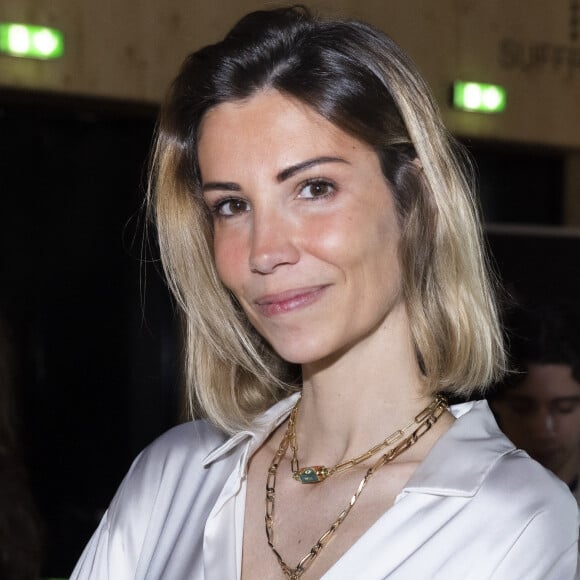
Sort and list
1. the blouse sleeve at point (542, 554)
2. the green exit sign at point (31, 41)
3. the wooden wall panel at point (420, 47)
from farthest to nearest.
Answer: the wooden wall panel at point (420, 47)
the green exit sign at point (31, 41)
the blouse sleeve at point (542, 554)

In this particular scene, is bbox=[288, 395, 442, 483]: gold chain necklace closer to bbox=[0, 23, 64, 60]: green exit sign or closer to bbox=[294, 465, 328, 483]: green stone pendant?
bbox=[294, 465, 328, 483]: green stone pendant

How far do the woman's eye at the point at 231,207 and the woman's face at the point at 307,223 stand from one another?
18mm

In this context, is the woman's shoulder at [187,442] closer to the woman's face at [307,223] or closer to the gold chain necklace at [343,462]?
the gold chain necklace at [343,462]

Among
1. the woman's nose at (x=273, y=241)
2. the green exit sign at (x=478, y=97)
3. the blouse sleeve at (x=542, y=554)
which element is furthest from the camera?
the green exit sign at (x=478, y=97)

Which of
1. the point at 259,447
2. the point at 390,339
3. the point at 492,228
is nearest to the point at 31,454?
the point at 492,228

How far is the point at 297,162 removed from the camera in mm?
1458

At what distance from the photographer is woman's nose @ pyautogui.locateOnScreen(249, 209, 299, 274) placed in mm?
1463

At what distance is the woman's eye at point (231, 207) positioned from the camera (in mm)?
1561

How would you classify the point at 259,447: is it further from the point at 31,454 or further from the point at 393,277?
the point at 31,454

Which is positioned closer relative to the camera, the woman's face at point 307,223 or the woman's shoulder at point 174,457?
the woman's face at point 307,223

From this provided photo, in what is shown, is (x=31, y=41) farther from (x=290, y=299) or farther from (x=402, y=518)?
(x=402, y=518)

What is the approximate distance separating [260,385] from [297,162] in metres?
0.54

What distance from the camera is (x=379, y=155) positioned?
4.97ft

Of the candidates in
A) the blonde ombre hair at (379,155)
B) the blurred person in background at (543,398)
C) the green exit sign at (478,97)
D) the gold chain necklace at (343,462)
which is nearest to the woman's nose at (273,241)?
the blonde ombre hair at (379,155)
